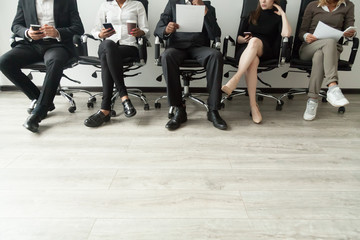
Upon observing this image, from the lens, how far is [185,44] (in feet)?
6.19

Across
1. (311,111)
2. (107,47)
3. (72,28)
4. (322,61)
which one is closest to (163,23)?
(107,47)

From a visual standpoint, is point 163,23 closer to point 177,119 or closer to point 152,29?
point 152,29

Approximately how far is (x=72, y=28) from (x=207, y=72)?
131 cm

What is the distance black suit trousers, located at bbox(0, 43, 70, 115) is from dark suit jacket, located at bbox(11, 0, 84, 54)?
0.11 meters

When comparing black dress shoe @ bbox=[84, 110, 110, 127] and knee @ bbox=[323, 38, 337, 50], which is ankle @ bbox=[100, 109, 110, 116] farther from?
knee @ bbox=[323, 38, 337, 50]

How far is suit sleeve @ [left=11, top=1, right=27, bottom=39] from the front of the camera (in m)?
1.84

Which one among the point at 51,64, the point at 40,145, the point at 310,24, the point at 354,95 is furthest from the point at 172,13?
the point at 354,95

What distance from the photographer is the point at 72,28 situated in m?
1.93

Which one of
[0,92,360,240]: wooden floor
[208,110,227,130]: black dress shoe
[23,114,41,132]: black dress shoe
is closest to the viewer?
[0,92,360,240]: wooden floor

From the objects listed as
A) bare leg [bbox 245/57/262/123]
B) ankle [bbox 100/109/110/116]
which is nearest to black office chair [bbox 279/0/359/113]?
bare leg [bbox 245/57/262/123]

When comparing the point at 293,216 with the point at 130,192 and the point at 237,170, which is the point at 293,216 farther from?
the point at 130,192

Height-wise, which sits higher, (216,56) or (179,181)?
Result: (216,56)

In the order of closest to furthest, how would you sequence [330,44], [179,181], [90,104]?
1. [179,181]
2. [330,44]
3. [90,104]

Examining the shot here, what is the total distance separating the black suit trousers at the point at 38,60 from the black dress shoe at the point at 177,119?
98 centimetres
